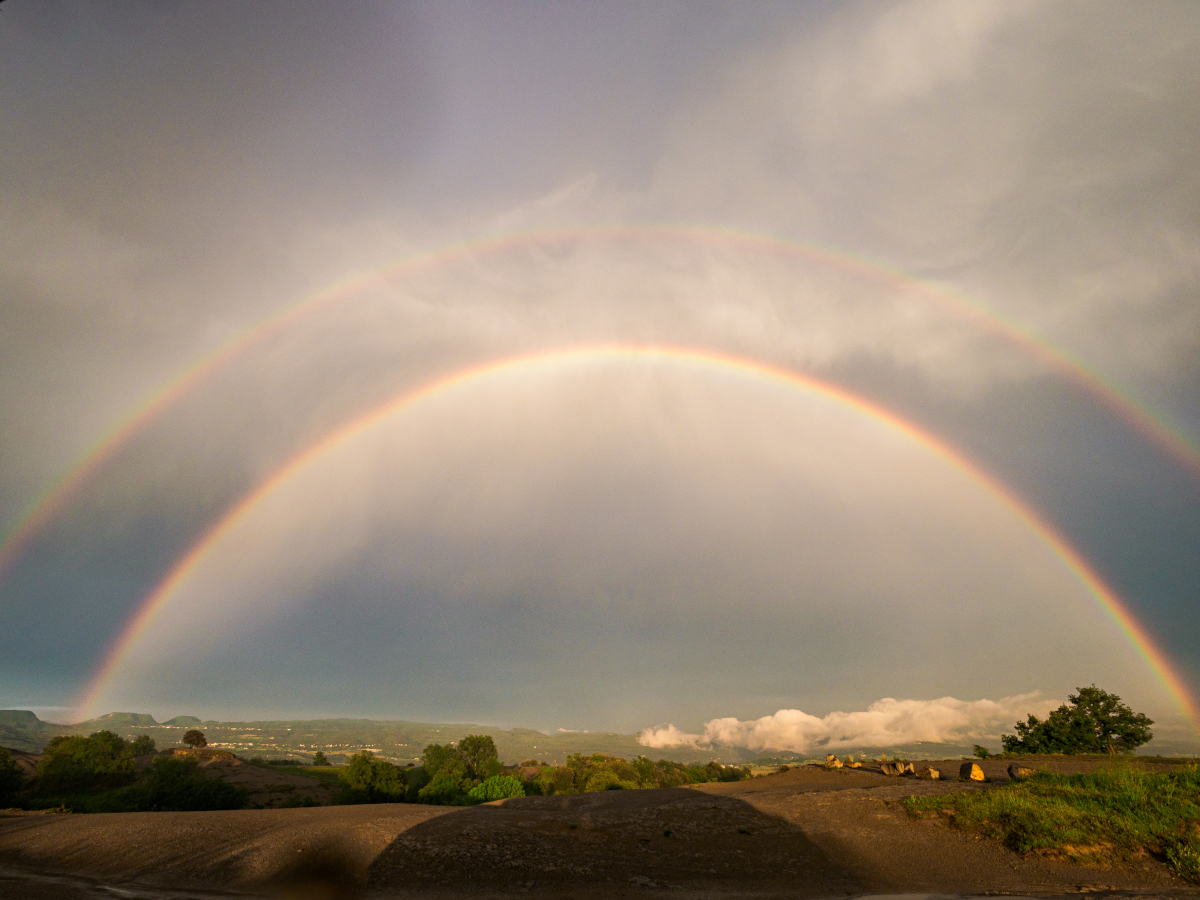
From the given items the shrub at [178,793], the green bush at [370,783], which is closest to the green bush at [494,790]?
the green bush at [370,783]

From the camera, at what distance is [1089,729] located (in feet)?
249

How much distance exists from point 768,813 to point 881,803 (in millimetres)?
5585

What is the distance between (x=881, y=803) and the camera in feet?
103

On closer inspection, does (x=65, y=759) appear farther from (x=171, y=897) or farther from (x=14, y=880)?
(x=171, y=897)

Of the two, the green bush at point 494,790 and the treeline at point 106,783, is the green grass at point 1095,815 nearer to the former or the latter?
the green bush at point 494,790

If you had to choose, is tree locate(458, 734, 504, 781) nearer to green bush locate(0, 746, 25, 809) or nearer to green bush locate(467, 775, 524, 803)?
green bush locate(467, 775, 524, 803)

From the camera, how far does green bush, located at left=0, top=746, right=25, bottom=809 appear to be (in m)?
66.6

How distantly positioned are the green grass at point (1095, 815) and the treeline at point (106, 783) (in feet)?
225

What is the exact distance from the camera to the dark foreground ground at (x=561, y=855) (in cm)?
2395

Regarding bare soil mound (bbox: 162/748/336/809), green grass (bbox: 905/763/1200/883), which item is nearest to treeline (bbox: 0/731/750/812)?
bare soil mound (bbox: 162/748/336/809)

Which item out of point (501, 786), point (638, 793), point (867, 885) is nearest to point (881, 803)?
point (867, 885)

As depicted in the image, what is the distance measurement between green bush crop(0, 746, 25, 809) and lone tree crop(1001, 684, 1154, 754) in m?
111

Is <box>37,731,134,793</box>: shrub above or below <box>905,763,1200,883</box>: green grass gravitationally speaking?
below

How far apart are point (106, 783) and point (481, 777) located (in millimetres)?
55879
